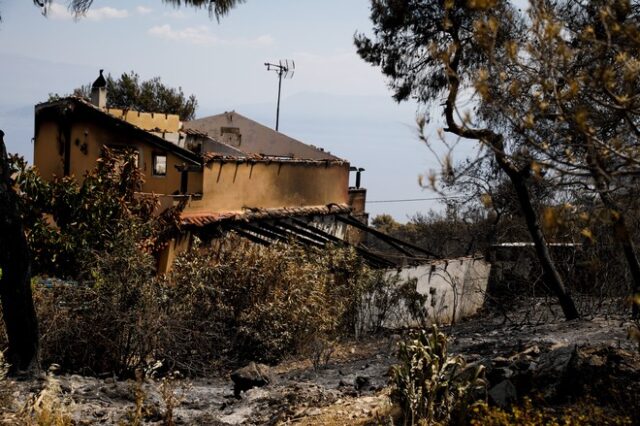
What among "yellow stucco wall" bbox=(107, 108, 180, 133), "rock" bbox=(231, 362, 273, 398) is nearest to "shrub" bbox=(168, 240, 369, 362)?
"rock" bbox=(231, 362, 273, 398)

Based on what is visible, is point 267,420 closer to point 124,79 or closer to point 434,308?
point 434,308

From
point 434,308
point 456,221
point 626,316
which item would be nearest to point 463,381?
point 626,316

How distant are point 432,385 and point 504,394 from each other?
0.84 meters

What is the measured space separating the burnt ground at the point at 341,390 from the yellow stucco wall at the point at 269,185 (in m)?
9.43

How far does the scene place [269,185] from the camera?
79.2 feet

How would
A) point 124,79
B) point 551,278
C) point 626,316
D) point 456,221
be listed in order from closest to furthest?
point 626,316
point 551,278
point 456,221
point 124,79

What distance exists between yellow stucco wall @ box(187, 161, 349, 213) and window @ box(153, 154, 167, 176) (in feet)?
5.81

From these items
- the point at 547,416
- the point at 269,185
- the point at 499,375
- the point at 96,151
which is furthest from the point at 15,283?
the point at 269,185

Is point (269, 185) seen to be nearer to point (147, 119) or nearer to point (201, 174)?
point (201, 174)

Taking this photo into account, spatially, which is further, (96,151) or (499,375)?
(96,151)

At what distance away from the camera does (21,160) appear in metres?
16.8

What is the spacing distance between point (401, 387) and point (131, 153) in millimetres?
11987

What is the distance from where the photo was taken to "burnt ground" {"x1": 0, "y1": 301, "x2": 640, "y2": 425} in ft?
26.4

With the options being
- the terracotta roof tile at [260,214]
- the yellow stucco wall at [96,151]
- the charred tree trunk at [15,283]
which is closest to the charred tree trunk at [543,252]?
the terracotta roof tile at [260,214]
